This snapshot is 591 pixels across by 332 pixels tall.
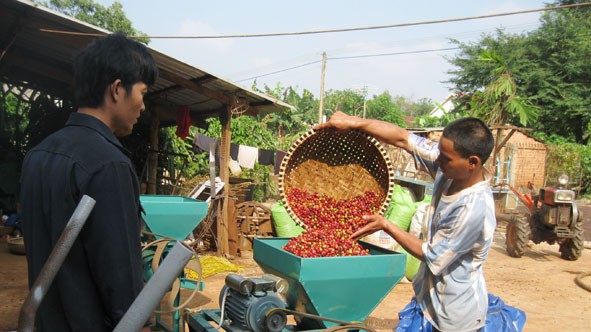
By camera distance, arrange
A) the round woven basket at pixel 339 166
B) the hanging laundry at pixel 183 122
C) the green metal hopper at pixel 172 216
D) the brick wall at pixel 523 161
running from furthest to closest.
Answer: the brick wall at pixel 523 161 → the hanging laundry at pixel 183 122 → the green metal hopper at pixel 172 216 → the round woven basket at pixel 339 166

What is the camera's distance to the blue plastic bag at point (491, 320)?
94.5 inches

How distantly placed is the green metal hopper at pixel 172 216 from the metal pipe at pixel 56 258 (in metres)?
3.67

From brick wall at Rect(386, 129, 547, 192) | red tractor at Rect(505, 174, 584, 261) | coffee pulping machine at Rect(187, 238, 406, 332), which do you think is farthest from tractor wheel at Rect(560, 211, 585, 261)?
coffee pulping machine at Rect(187, 238, 406, 332)

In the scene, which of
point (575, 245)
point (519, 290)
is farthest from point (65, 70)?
point (575, 245)

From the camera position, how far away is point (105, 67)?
4.76 ft

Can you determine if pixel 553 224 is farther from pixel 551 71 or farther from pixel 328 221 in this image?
pixel 551 71

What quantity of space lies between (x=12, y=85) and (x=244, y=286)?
981 centimetres

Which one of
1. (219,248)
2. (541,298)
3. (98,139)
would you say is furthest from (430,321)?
(219,248)

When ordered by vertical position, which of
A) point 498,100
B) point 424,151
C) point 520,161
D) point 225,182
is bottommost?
point 225,182

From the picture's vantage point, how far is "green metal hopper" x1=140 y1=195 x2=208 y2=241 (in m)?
4.84

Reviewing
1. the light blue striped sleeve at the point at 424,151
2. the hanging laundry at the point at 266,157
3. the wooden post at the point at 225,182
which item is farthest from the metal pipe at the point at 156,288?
the hanging laundry at the point at 266,157

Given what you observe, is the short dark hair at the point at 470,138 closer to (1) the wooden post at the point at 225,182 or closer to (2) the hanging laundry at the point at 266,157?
(1) the wooden post at the point at 225,182

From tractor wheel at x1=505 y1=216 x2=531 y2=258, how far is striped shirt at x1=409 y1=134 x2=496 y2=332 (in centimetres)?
707

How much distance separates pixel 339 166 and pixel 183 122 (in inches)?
253
